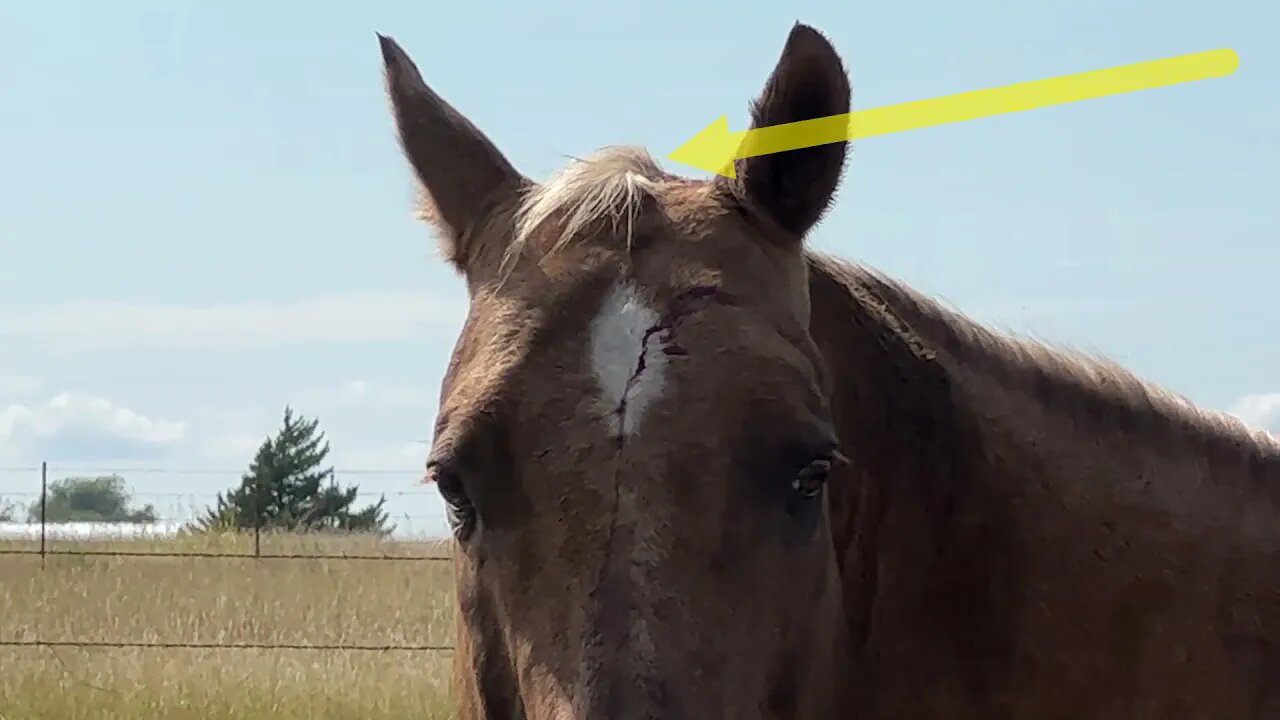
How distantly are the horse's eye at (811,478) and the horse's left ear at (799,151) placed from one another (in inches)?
17.3

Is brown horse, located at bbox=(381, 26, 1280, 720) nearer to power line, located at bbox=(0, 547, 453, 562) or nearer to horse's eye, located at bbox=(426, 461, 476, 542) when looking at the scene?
horse's eye, located at bbox=(426, 461, 476, 542)

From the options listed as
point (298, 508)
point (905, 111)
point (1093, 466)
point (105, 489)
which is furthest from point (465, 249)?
point (298, 508)

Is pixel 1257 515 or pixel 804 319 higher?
pixel 804 319

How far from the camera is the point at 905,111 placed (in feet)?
7.04

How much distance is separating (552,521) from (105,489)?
45.8ft

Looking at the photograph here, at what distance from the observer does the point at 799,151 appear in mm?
2131

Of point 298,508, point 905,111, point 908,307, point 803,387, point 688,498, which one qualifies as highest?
point 905,111

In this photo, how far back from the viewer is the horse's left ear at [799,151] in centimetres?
205

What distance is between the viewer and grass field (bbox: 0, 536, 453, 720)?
6957 millimetres

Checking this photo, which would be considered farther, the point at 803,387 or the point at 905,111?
the point at 905,111

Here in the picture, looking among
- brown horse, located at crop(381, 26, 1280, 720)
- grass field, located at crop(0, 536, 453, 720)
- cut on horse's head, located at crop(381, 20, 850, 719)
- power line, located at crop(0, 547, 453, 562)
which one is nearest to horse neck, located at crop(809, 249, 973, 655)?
brown horse, located at crop(381, 26, 1280, 720)

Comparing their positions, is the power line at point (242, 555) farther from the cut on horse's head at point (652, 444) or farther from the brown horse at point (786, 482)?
the cut on horse's head at point (652, 444)

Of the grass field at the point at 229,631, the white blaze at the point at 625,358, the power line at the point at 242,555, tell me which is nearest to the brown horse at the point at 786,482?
the white blaze at the point at 625,358

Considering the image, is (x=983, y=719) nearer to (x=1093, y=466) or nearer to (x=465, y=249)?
(x=1093, y=466)
